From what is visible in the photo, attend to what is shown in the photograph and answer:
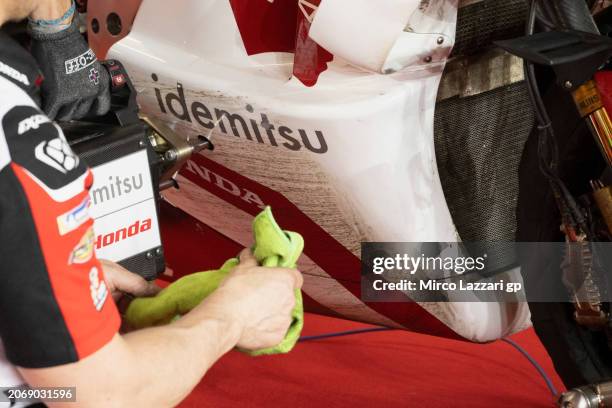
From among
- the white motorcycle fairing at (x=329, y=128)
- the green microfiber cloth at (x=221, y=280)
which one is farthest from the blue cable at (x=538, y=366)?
the green microfiber cloth at (x=221, y=280)

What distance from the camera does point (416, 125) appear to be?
4.76ft

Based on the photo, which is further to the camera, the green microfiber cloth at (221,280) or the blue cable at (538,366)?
the blue cable at (538,366)

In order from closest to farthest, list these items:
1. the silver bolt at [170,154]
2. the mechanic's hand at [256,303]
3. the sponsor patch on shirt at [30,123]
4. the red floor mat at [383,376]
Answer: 1. the sponsor patch on shirt at [30,123]
2. the mechanic's hand at [256,303]
3. the silver bolt at [170,154]
4. the red floor mat at [383,376]

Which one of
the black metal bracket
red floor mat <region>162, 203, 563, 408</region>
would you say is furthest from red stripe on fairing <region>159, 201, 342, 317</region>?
the black metal bracket

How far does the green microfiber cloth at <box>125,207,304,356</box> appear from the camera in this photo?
1.17 meters

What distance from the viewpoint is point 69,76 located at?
1.44m

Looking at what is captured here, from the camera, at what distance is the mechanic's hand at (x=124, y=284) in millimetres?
1283

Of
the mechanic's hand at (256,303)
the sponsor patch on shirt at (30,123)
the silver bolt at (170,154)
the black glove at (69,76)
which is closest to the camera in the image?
the sponsor patch on shirt at (30,123)

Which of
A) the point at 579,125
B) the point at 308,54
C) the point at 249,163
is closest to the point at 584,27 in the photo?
the point at 579,125

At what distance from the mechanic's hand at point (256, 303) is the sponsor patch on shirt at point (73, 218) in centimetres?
20

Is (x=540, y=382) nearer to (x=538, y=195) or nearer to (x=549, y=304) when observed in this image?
(x=549, y=304)

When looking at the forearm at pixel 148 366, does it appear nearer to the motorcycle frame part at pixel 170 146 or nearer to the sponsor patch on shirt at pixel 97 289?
the sponsor patch on shirt at pixel 97 289

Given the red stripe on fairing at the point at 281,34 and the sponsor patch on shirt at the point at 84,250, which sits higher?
the sponsor patch on shirt at the point at 84,250

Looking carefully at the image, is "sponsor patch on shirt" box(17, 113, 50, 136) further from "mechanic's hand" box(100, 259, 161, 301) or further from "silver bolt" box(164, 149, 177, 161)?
"silver bolt" box(164, 149, 177, 161)
